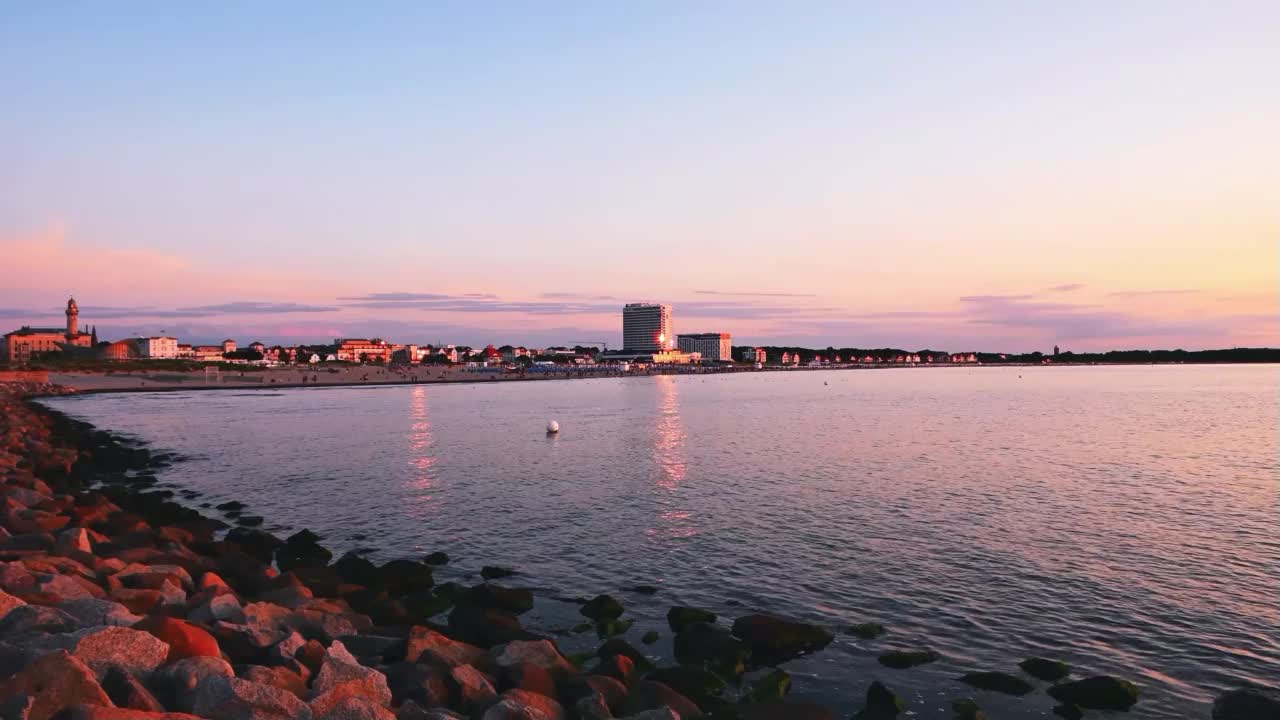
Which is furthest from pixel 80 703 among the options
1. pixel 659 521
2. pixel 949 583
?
pixel 659 521

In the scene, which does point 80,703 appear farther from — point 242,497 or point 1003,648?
point 242,497

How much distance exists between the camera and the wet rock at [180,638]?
8.74 metres

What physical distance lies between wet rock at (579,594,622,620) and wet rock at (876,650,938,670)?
469 cm

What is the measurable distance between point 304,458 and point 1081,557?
1280 inches

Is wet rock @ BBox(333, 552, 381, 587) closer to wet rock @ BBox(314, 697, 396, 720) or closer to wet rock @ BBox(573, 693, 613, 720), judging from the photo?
wet rock @ BBox(573, 693, 613, 720)

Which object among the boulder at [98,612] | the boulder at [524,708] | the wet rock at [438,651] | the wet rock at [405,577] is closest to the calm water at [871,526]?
the wet rock at [405,577]

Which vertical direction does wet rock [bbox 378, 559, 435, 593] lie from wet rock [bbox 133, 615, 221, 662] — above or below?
below

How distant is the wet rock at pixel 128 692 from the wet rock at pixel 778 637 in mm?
8199

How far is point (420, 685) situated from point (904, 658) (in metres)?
7.22

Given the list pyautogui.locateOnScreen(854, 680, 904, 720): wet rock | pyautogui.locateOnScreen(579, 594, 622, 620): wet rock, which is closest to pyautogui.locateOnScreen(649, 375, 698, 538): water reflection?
pyautogui.locateOnScreen(579, 594, 622, 620): wet rock

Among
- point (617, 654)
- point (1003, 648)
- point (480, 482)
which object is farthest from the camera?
point (480, 482)

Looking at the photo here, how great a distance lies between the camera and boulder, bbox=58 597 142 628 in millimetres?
9648

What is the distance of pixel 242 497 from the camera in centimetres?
2806

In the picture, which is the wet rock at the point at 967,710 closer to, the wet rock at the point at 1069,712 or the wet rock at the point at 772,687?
the wet rock at the point at 1069,712
